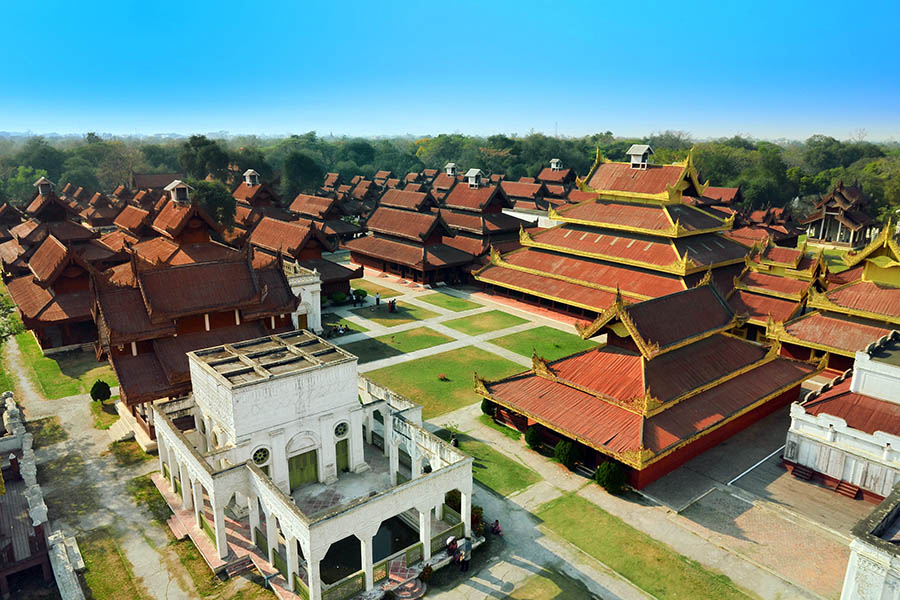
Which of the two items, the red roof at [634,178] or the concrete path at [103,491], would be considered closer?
the concrete path at [103,491]

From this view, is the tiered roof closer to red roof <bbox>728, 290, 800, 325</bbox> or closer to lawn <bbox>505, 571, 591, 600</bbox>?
lawn <bbox>505, 571, 591, 600</bbox>

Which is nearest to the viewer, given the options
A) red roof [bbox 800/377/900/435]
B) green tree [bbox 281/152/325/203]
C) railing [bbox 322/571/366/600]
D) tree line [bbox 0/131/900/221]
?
railing [bbox 322/571/366/600]

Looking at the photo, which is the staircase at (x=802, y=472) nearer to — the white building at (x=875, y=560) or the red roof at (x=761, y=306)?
the white building at (x=875, y=560)

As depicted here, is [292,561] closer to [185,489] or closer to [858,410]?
[185,489]

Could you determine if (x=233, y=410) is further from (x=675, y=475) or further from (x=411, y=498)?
(x=675, y=475)

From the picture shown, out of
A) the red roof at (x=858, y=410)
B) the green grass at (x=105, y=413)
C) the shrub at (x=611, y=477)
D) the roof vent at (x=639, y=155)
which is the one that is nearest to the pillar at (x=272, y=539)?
the shrub at (x=611, y=477)

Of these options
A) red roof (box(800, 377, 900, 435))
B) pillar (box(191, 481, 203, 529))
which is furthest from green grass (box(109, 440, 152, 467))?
red roof (box(800, 377, 900, 435))

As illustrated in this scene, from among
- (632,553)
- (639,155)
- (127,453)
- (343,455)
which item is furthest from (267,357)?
(639,155)
